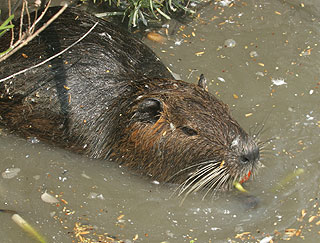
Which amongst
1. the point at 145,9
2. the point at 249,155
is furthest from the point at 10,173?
the point at 145,9

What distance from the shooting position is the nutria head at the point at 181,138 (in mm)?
4328

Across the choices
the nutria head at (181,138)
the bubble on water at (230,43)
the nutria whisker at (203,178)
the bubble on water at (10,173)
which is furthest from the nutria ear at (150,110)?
the bubble on water at (230,43)

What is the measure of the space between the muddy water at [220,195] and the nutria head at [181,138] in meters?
0.18

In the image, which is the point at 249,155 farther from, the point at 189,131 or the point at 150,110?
the point at 150,110

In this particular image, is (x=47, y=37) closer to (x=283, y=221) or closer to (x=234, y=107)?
(x=234, y=107)

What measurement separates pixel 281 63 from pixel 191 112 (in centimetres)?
186

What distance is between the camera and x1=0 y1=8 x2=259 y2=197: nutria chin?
4.38 meters

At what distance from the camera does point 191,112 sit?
4.39 m

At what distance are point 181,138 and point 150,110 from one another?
340mm

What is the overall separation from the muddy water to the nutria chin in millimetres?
196

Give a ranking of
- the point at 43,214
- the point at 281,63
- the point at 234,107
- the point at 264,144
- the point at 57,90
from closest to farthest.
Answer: the point at 43,214, the point at 57,90, the point at 264,144, the point at 234,107, the point at 281,63

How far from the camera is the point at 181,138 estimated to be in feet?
14.6

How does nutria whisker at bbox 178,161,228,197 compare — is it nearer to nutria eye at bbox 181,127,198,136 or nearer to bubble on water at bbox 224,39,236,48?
nutria eye at bbox 181,127,198,136

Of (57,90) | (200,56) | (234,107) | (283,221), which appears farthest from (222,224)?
(200,56)
